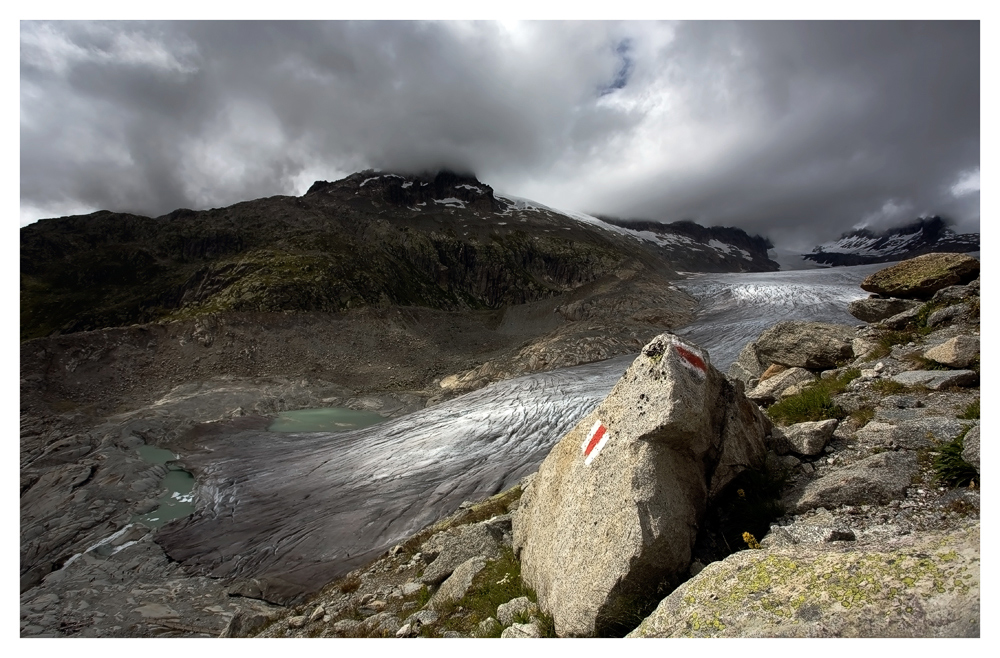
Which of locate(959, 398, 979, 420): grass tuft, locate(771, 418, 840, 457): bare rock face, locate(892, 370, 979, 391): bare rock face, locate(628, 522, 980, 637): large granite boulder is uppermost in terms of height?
locate(892, 370, 979, 391): bare rock face

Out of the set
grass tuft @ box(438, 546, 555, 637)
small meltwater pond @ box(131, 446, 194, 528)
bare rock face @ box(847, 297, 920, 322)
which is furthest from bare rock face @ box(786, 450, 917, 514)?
small meltwater pond @ box(131, 446, 194, 528)

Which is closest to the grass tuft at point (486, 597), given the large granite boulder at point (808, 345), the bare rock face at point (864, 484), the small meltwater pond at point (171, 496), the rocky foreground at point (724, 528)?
the rocky foreground at point (724, 528)

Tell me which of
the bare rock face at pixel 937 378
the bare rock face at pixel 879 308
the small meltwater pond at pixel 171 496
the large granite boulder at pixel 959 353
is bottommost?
the small meltwater pond at pixel 171 496

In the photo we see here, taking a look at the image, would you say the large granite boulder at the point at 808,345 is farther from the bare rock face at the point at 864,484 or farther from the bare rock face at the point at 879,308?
the bare rock face at the point at 864,484

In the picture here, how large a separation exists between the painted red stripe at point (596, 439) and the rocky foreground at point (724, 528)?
0.11 feet

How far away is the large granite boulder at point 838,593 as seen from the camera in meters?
3.16

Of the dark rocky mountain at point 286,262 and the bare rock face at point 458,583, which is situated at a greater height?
the dark rocky mountain at point 286,262

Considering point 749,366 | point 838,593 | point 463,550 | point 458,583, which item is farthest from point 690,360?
point 749,366

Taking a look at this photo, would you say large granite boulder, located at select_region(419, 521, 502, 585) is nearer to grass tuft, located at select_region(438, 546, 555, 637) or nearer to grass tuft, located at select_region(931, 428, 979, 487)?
grass tuft, located at select_region(438, 546, 555, 637)

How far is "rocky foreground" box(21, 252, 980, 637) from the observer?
355 cm

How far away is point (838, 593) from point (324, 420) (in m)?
43.7

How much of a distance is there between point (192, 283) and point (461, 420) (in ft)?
276

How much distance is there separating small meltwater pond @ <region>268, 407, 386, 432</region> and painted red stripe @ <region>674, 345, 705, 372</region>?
118 ft

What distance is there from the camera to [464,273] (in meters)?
137
